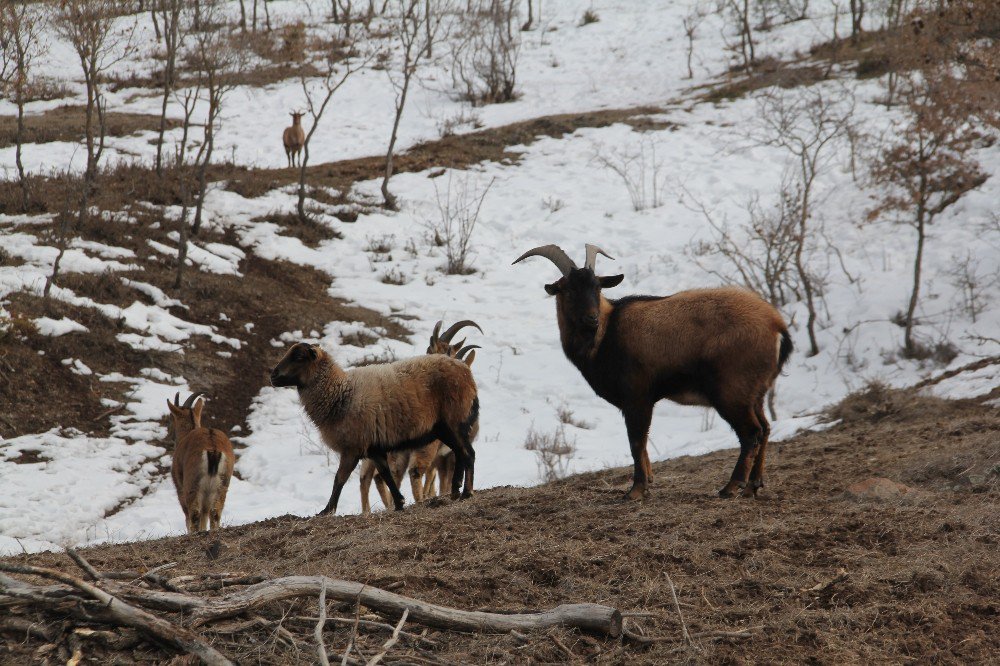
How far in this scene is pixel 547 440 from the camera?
43.7 feet

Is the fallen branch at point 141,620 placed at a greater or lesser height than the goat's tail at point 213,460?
greater

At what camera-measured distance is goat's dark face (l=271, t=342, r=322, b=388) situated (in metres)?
8.38

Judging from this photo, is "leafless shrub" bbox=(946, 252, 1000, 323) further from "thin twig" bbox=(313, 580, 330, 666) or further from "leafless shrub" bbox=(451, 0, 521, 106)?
"leafless shrub" bbox=(451, 0, 521, 106)

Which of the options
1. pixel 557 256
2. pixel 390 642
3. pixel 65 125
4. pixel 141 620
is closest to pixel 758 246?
pixel 557 256

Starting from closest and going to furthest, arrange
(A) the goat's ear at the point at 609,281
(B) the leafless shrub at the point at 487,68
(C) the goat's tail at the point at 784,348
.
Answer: (C) the goat's tail at the point at 784,348 → (A) the goat's ear at the point at 609,281 → (B) the leafless shrub at the point at 487,68

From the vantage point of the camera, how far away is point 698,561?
495cm

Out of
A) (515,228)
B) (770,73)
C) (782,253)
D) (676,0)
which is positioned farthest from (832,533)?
(676,0)

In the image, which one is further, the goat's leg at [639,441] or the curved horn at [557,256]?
the curved horn at [557,256]

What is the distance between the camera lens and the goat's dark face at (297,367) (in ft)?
27.5

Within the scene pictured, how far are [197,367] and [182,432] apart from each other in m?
4.28

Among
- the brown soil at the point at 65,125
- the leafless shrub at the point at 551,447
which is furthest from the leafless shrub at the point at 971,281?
the brown soil at the point at 65,125

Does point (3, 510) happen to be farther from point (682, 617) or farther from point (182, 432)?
point (682, 617)

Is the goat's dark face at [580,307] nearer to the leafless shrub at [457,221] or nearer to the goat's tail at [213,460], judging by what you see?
the goat's tail at [213,460]

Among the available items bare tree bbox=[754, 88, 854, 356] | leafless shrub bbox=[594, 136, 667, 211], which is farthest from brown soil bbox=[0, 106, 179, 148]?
bare tree bbox=[754, 88, 854, 356]
